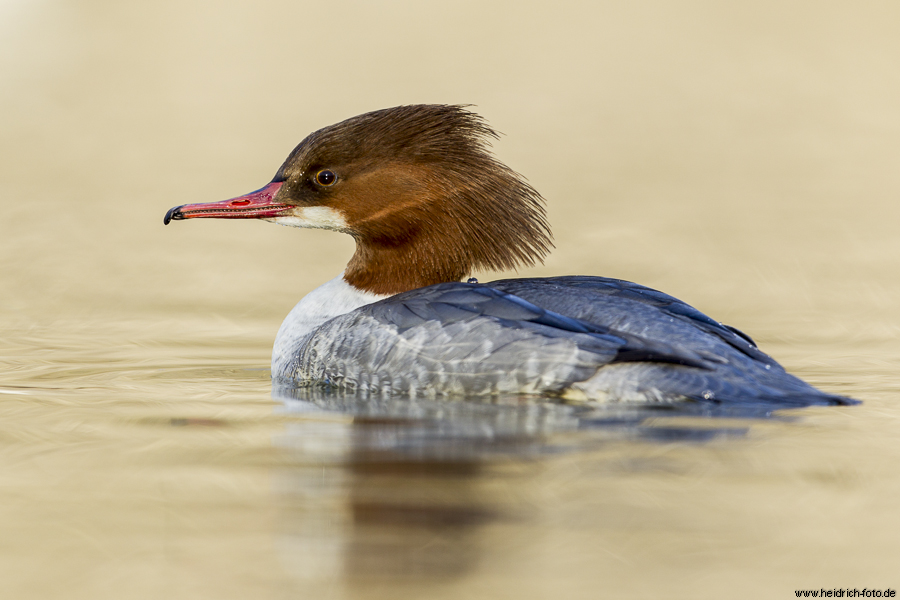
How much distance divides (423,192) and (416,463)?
2404 millimetres

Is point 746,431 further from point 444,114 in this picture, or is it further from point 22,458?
point 22,458

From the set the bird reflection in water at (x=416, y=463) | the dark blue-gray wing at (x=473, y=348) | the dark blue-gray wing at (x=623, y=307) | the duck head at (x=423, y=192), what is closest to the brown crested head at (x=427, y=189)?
the duck head at (x=423, y=192)

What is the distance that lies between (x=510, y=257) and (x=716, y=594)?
3.57m

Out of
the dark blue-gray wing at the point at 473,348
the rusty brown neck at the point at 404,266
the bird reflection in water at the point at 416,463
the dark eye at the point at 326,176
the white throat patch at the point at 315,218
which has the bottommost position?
the bird reflection in water at the point at 416,463

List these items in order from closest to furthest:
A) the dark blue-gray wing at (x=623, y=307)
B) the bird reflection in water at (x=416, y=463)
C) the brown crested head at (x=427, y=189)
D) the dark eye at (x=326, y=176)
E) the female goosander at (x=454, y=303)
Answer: the bird reflection in water at (x=416, y=463), the female goosander at (x=454, y=303), the dark blue-gray wing at (x=623, y=307), the brown crested head at (x=427, y=189), the dark eye at (x=326, y=176)

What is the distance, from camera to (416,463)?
4.89 m

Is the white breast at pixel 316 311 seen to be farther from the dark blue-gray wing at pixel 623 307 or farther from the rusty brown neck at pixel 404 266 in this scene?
the dark blue-gray wing at pixel 623 307

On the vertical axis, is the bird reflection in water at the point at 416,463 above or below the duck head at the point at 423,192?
below

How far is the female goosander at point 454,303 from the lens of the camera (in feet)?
19.5

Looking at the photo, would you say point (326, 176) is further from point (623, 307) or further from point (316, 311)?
point (623, 307)

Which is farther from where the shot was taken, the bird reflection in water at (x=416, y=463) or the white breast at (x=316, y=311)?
the white breast at (x=316, y=311)

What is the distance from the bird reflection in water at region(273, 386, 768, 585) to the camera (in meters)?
3.93

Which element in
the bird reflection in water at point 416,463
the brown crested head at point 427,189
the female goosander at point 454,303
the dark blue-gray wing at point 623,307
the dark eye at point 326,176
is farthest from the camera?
the dark eye at point 326,176

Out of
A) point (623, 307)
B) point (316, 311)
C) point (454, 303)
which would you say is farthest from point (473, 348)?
point (316, 311)
